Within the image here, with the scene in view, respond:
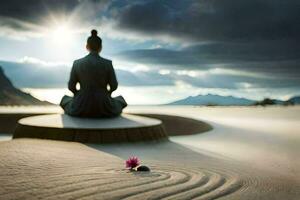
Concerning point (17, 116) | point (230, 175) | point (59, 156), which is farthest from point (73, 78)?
point (230, 175)

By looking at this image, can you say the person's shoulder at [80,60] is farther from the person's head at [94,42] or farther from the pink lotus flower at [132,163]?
the pink lotus flower at [132,163]

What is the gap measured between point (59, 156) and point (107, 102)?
5.69 m

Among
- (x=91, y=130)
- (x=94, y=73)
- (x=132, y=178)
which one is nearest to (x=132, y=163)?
(x=132, y=178)

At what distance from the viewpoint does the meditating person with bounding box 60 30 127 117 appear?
11.7 meters

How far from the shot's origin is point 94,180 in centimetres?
471

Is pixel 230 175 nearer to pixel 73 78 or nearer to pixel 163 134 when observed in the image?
pixel 163 134

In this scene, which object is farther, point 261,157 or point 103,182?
point 261,157

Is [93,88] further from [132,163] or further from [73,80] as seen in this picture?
[132,163]

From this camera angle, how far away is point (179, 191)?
4.56 m

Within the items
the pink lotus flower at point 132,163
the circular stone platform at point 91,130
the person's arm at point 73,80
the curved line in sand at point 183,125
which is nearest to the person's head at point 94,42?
the person's arm at point 73,80

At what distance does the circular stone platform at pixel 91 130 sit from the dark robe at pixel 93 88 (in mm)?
450

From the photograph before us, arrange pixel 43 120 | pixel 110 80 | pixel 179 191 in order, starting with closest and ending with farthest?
pixel 179 191
pixel 43 120
pixel 110 80

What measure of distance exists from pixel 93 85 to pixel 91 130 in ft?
7.32

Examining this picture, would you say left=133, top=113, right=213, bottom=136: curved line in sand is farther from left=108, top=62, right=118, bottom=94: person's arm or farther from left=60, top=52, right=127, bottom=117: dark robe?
left=108, top=62, right=118, bottom=94: person's arm
